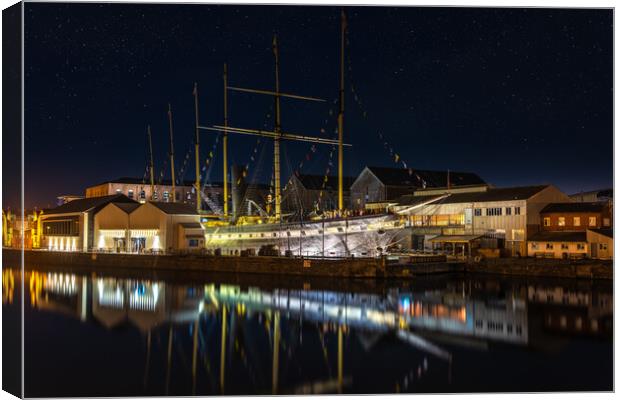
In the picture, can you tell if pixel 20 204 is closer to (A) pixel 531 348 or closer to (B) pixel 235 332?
(B) pixel 235 332

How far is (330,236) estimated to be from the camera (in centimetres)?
3675

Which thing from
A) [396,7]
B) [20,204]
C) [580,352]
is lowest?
[580,352]

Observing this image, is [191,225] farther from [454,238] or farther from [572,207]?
[572,207]

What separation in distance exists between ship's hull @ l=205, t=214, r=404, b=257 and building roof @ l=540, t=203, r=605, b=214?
8.22 metres

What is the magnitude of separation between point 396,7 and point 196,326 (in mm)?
12276

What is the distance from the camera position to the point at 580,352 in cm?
1602

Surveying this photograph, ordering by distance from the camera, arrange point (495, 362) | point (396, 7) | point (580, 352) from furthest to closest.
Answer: point (580, 352) → point (495, 362) → point (396, 7)

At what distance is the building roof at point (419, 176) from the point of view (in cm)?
5142

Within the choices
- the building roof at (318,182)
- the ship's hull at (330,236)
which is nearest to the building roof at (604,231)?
the ship's hull at (330,236)

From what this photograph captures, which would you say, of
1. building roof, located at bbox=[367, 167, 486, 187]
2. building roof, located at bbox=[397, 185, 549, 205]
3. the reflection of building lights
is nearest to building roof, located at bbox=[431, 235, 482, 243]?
building roof, located at bbox=[397, 185, 549, 205]

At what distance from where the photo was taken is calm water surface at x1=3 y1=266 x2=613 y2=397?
523 inches

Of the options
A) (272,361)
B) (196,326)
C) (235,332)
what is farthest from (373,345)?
(196,326)

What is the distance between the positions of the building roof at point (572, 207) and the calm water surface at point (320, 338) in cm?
662

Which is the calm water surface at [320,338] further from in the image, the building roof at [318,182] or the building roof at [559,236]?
the building roof at [318,182]
